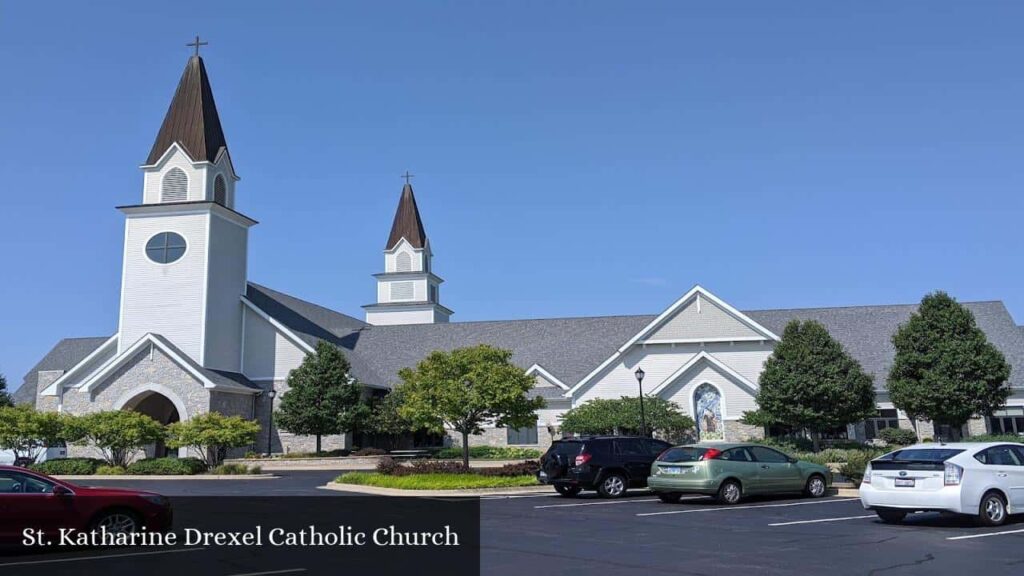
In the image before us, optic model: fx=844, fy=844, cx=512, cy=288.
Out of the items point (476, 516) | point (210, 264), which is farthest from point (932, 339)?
point (210, 264)

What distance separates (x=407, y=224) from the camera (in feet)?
234

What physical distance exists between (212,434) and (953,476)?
86.7 feet

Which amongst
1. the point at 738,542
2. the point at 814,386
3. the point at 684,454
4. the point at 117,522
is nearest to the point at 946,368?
the point at 814,386

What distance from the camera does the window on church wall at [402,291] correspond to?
70750 mm

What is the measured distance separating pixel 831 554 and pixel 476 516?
706 centimetres

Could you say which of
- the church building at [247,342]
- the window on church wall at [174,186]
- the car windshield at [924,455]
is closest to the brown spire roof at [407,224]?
the church building at [247,342]

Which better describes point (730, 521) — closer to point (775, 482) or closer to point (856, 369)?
point (775, 482)

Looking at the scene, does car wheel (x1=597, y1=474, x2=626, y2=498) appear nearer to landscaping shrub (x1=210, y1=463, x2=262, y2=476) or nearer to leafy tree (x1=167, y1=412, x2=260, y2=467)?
landscaping shrub (x1=210, y1=463, x2=262, y2=476)

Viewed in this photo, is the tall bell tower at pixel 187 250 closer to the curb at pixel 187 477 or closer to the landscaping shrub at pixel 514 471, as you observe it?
the curb at pixel 187 477

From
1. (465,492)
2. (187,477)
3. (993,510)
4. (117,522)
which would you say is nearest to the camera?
(117,522)

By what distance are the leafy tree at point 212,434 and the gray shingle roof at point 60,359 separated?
88.4 ft

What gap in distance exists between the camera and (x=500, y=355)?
89.6 feet

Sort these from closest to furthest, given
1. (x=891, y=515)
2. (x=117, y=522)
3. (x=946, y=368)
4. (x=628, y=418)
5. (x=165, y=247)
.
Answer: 1. (x=117, y=522)
2. (x=891, y=515)
3. (x=946, y=368)
4. (x=628, y=418)
5. (x=165, y=247)

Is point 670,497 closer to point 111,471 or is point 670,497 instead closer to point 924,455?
point 924,455
